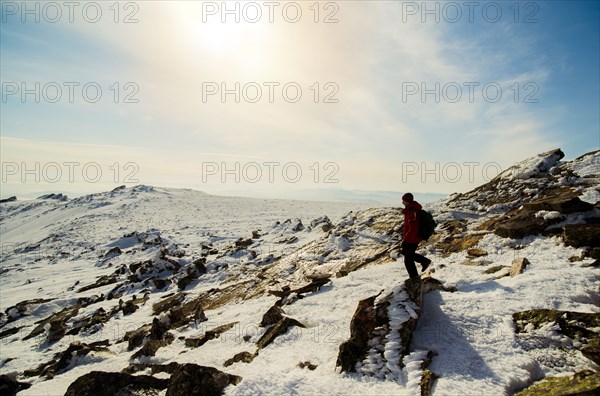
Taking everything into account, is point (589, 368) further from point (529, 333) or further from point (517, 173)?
point (517, 173)

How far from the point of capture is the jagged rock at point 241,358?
8.38m

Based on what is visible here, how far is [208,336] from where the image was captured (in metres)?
11.2

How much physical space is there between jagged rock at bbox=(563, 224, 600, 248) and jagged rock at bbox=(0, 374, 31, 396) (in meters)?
18.8

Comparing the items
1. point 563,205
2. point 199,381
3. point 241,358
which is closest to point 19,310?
point 241,358

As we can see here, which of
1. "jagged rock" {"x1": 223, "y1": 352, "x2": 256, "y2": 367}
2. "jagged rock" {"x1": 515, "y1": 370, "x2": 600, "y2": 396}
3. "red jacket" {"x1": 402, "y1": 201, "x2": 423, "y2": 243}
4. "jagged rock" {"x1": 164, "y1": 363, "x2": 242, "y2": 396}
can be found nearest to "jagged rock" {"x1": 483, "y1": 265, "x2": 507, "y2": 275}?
"red jacket" {"x1": 402, "y1": 201, "x2": 423, "y2": 243}

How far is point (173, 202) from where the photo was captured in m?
86.2

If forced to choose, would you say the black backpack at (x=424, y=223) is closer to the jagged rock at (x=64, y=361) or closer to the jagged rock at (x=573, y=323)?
the jagged rock at (x=573, y=323)

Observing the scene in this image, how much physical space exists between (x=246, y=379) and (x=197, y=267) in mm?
19008

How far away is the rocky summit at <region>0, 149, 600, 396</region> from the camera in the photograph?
6309 millimetres

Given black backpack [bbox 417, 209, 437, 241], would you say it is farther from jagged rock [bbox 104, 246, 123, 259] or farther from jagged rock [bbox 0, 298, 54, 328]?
jagged rock [bbox 104, 246, 123, 259]

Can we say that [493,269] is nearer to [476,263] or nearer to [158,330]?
[476,263]

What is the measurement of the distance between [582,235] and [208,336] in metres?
12.7

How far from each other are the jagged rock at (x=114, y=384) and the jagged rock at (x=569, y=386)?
25.1 ft

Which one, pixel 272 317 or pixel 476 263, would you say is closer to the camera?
pixel 272 317
